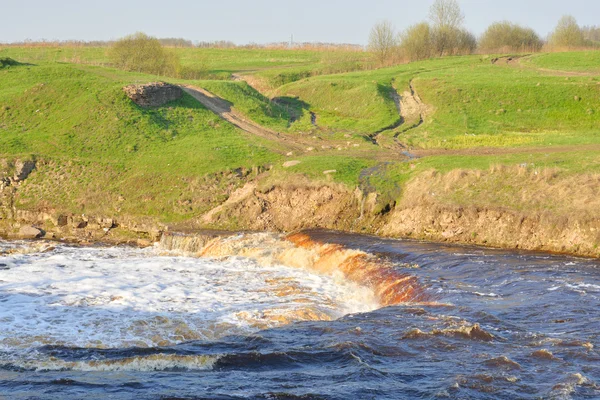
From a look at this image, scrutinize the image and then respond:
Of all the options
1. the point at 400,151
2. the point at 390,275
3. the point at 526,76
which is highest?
the point at 526,76

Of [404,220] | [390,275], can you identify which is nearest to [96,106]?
[404,220]

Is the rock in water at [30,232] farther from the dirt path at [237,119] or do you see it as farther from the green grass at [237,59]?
the green grass at [237,59]

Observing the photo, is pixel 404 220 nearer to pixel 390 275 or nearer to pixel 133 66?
pixel 390 275

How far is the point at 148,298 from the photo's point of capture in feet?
68.8

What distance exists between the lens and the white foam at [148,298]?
57.3ft

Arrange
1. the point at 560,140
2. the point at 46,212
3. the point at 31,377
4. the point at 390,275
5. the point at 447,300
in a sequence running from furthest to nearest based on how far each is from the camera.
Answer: the point at 560,140, the point at 46,212, the point at 390,275, the point at 447,300, the point at 31,377

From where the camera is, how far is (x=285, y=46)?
102 meters

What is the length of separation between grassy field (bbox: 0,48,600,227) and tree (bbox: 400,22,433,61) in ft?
44.0

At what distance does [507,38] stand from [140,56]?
45.8m

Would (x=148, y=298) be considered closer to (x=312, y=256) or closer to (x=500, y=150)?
(x=312, y=256)

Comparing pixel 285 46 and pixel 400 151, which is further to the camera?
pixel 285 46

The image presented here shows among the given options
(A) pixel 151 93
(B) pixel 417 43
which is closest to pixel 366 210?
(A) pixel 151 93

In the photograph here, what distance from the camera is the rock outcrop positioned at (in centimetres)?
4119

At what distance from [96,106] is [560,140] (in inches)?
1013
